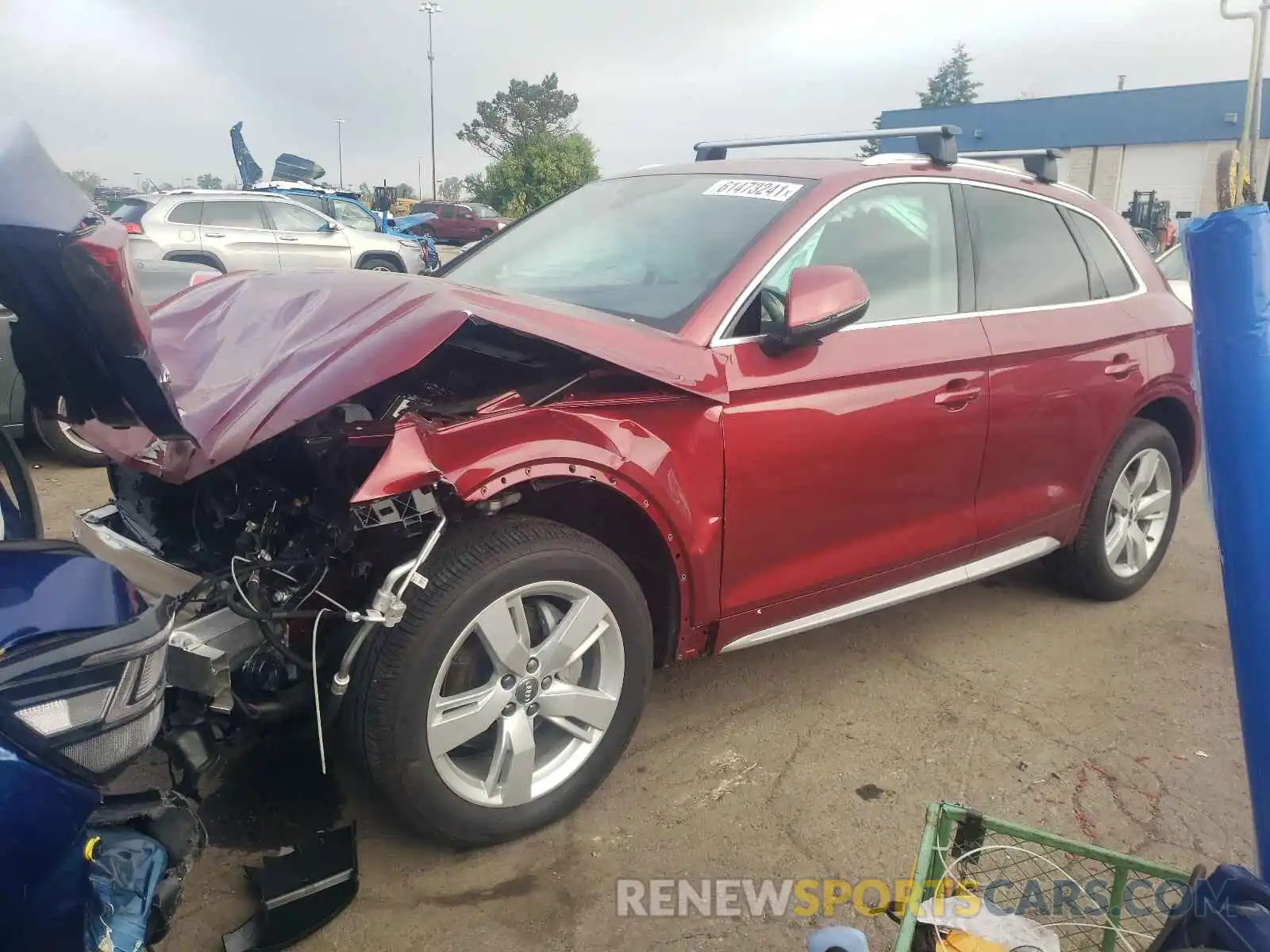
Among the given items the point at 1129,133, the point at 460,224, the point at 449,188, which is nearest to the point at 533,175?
the point at 460,224

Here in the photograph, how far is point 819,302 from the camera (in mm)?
2576

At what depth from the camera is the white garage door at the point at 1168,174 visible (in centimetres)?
3531

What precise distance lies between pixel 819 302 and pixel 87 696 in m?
1.92

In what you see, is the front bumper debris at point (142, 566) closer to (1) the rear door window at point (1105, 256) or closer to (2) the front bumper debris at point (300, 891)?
(2) the front bumper debris at point (300, 891)

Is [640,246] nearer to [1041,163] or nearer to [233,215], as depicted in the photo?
[1041,163]

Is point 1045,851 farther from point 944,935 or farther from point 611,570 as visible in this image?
point 611,570

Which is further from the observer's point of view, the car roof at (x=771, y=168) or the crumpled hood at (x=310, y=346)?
the car roof at (x=771, y=168)

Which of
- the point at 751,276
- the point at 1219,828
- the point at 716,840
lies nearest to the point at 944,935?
the point at 716,840

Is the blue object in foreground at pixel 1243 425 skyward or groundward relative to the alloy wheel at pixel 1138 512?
skyward

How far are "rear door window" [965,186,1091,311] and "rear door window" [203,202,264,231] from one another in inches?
448

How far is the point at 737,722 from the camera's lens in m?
3.18

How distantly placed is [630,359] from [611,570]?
55 cm

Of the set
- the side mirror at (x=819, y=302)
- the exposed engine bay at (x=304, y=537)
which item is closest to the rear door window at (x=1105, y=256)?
the side mirror at (x=819, y=302)

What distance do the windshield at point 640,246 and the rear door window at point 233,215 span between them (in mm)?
10238
